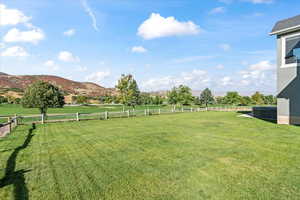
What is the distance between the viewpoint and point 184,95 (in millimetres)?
46531

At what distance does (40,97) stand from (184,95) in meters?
32.6

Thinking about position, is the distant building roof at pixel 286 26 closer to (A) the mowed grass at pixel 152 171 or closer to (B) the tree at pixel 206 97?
(A) the mowed grass at pixel 152 171

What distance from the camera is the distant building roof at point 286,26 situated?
42.9ft

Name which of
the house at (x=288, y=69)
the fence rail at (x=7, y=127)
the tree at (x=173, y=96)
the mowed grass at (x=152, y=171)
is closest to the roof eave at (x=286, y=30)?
the house at (x=288, y=69)

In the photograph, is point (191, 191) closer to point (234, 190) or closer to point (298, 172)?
point (234, 190)

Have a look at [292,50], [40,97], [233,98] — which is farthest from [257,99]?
[40,97]

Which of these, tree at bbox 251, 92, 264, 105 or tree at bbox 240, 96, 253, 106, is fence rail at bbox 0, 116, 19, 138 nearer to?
tree at bbox 240, 96, 253, 106

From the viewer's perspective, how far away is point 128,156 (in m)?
6.58

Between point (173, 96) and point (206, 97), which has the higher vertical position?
point (206, 97)

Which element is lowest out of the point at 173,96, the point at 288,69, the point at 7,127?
the point at 7,127

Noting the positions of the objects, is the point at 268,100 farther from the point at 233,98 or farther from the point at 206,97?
the point at 206,97

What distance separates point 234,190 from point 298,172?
7.33ft

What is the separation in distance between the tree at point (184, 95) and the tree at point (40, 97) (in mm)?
30280

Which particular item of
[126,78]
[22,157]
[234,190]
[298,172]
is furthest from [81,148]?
[126,78]
